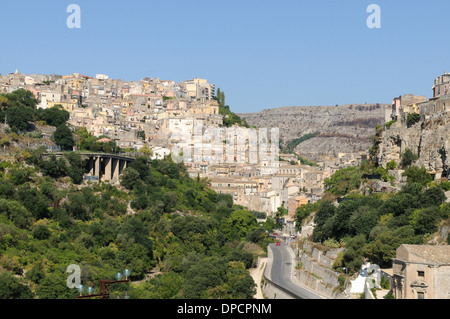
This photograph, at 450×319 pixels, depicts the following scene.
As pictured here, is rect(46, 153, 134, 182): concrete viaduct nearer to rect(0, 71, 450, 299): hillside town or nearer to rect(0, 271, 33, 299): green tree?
rect(0, 71, 450, 299): hillside town

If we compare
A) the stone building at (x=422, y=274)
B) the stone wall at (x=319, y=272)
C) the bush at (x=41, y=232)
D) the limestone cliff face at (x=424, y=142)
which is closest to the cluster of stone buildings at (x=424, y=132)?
the limestone cliff face at (x=424, y=142)

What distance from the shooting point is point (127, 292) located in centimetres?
3812

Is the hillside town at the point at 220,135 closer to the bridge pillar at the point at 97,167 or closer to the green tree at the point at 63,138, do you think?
the bridge pillar at the point at 97,167

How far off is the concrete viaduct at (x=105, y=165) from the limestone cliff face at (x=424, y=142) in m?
21.0

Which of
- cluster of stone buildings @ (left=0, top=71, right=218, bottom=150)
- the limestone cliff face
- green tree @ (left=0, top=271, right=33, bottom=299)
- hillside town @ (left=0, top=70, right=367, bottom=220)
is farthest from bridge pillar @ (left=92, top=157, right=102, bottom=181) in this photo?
green tree @ (left=0, top=271, right=33, bottom=299)

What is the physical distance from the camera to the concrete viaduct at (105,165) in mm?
60125

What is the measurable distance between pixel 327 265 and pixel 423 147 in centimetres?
1121

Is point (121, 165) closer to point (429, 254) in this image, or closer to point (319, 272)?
point (319, 272)

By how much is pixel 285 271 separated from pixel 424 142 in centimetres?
1131

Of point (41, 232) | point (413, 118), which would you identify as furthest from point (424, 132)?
point (41, 232)
